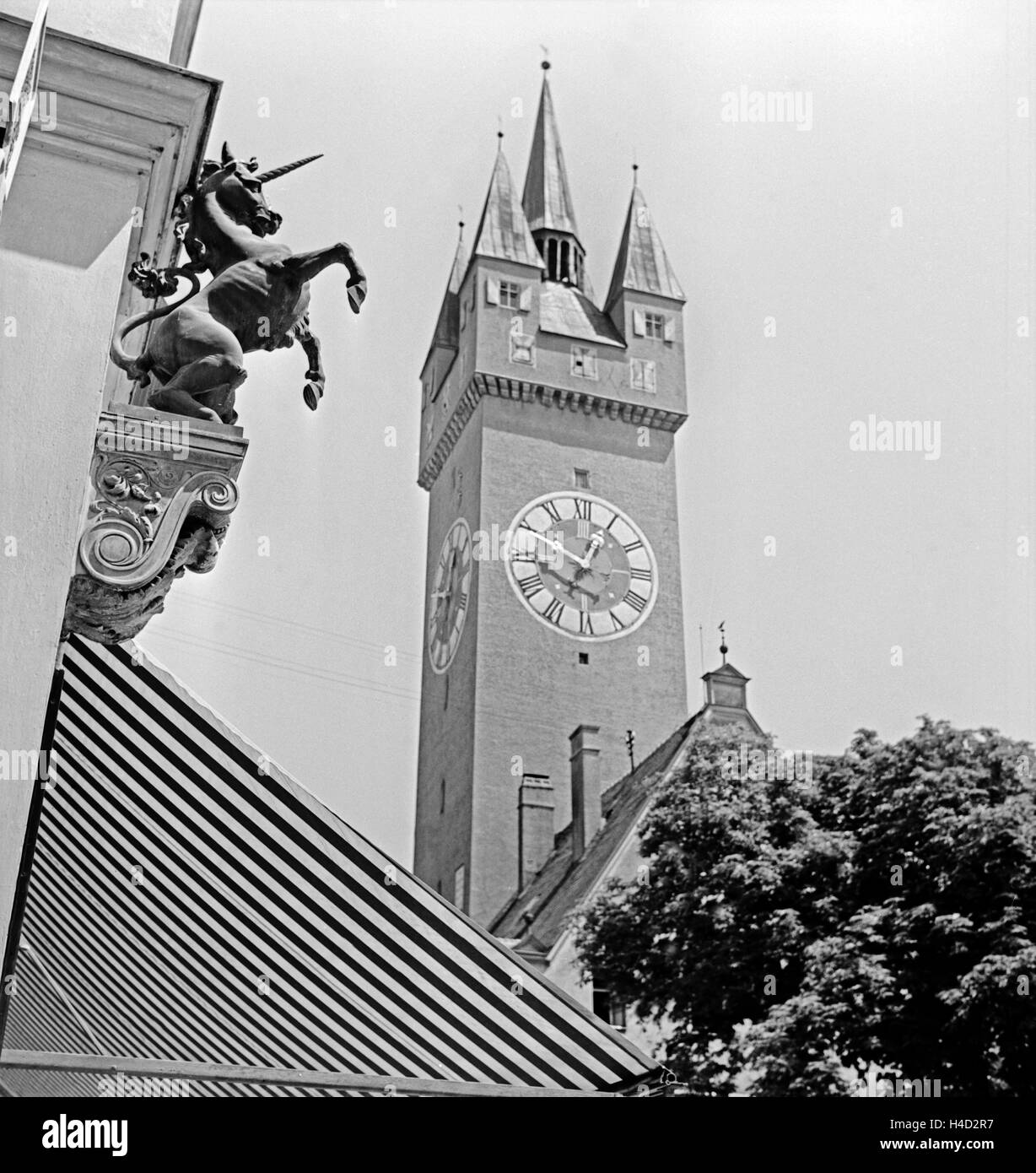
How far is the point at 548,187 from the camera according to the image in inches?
2450

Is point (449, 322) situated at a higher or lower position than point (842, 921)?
higher

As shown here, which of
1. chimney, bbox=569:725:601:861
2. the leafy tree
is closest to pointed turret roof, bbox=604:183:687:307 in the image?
chimney, bbox=569:725:601:861

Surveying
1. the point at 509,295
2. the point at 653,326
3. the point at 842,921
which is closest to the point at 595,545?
the point at 653,326

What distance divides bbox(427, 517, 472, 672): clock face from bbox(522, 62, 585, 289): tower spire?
12.7 meters

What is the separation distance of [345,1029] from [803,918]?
1503 centimetres

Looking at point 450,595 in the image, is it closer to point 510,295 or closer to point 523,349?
point 523,349

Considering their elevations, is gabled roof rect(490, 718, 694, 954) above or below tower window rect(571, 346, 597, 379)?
below

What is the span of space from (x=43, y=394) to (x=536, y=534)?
47494mm

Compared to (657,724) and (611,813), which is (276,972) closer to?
(611,813)

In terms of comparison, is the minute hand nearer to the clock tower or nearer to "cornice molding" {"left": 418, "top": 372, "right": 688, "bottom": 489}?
the clock tower

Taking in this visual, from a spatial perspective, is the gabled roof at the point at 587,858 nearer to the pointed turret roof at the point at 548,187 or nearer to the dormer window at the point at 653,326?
the dormer window at the point at 653,326

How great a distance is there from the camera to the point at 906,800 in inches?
794

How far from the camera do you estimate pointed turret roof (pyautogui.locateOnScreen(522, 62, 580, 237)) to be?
61625mm
